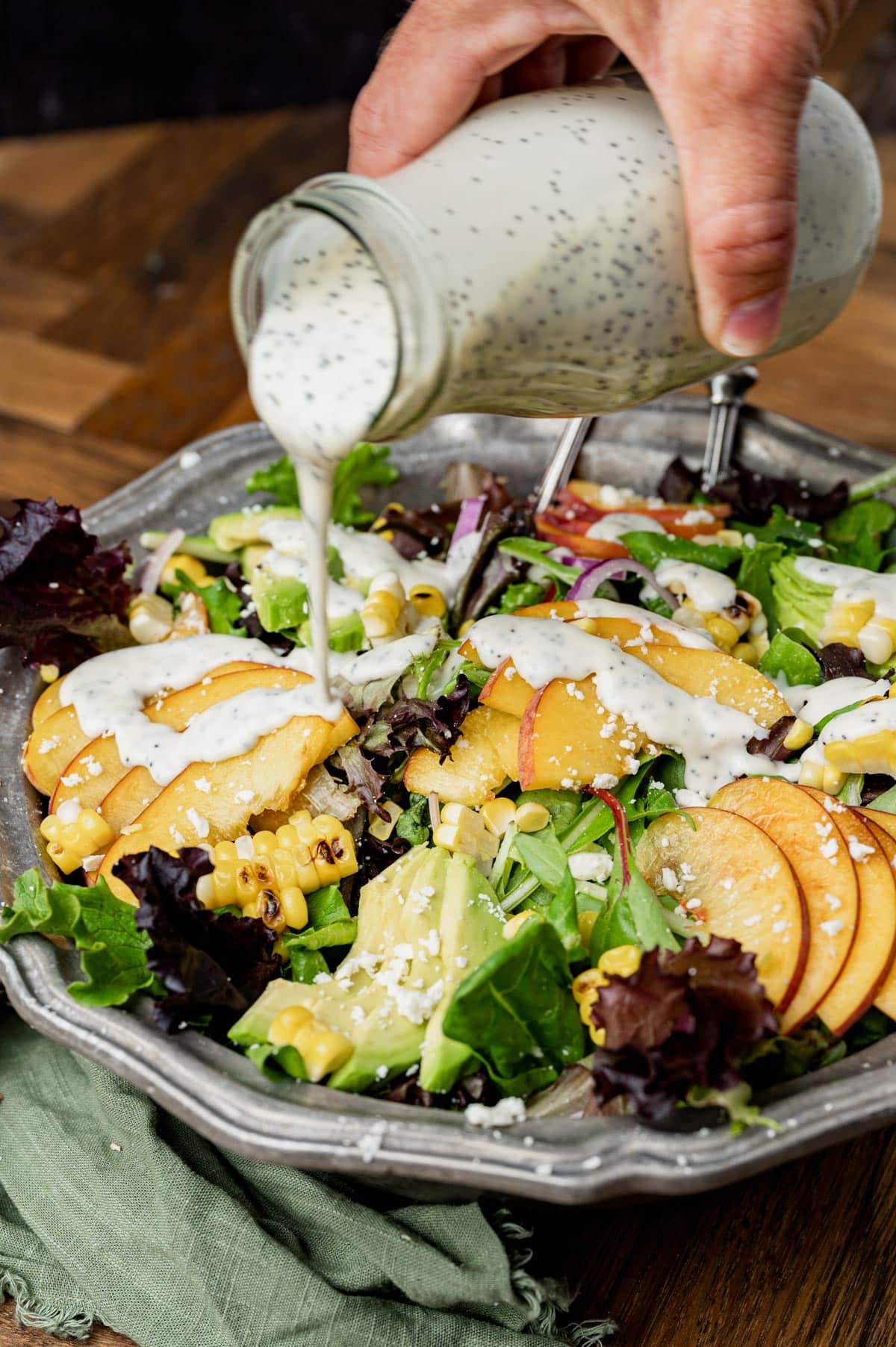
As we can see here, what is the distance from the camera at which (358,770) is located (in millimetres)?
2621

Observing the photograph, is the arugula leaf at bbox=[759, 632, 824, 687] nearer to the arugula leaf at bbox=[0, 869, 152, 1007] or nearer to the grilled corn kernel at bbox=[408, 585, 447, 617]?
the grilled corn kernel at bbox=[408, 585, 447, 617]

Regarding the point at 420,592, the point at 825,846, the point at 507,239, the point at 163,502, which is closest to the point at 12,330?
the point at 163,502

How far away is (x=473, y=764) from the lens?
2609mm

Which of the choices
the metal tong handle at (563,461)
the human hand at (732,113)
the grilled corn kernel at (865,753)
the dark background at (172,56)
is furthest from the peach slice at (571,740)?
the dark background at (172,56)

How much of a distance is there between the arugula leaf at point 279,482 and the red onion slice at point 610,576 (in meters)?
0.87

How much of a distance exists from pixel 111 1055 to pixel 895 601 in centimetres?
184

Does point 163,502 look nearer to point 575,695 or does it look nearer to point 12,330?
point 575,695

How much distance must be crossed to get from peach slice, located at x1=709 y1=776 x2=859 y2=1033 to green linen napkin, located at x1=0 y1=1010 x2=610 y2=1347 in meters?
0.71

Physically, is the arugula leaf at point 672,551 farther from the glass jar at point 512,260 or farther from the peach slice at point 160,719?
the peach slice at point 160,719

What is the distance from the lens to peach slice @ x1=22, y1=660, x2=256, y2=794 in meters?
2.75

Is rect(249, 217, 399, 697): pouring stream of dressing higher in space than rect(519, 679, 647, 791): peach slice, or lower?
higher

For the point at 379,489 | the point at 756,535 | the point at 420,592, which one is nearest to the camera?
the point at 420,592

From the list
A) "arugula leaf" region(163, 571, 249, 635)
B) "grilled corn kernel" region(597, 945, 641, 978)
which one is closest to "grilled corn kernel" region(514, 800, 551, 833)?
"grilled corn kernel" region(597, 945, 641, 978)

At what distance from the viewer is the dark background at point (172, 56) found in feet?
19.3
